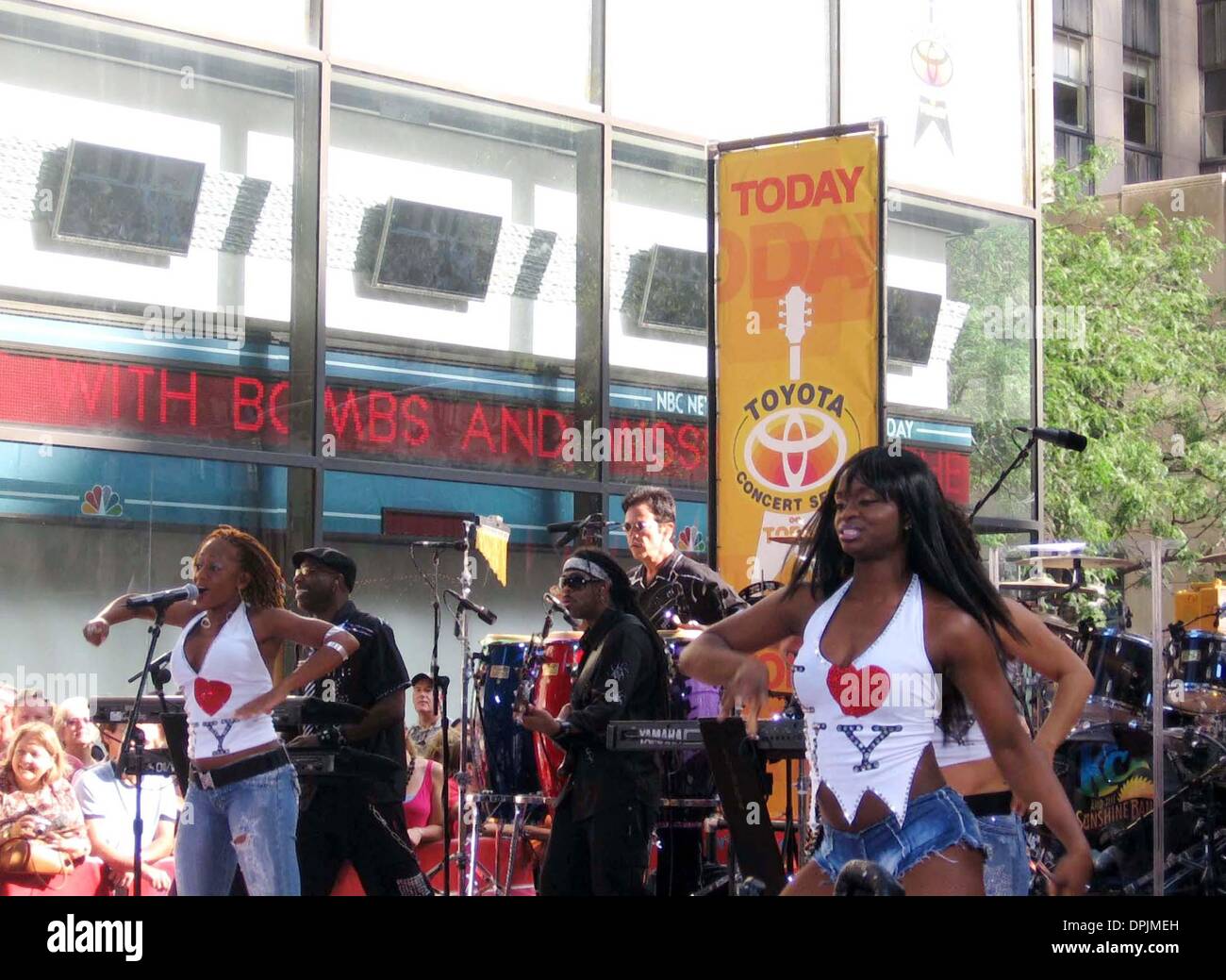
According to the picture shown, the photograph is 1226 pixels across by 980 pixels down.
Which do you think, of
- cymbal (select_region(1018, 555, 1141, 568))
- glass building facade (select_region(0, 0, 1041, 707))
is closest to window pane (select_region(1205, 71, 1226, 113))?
glass building facade (select_region(0, 0, 1041, 707))

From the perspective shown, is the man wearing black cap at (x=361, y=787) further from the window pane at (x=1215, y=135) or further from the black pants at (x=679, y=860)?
the window pane at (x=1215, y=135)

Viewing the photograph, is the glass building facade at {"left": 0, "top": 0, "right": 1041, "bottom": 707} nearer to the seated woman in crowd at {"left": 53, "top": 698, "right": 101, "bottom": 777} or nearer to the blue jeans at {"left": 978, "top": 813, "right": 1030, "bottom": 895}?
the seated woman in crowd at {"left": 53, "top": 698, "right": 101, "bottom": 777}

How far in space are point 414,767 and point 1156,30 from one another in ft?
115

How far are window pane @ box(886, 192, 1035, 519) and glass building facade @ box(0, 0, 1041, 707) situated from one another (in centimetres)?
3

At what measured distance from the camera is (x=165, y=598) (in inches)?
289

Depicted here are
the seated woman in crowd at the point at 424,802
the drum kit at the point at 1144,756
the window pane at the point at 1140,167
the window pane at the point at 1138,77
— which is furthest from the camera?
the window pane at the point at 1140,167

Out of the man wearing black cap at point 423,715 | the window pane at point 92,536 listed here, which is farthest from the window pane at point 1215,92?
the window pane at point 92,536

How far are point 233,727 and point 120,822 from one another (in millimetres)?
2849

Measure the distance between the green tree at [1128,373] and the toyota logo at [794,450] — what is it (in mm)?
12247

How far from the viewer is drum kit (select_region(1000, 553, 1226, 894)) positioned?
11.5 m

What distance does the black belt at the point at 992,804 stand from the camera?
17.2 feet

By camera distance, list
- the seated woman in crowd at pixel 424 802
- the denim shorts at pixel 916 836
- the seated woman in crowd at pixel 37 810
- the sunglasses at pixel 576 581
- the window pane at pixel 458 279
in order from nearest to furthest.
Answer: the denim shorts at pixel 916 836 → the sunglasses at pixel 576 581 → the seated woman in crowd at pixel 37 810 → the seated woman in crowd at pixel 424 802 → the window pane at pixel 458 279

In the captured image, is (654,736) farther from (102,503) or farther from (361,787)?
(102,503)
